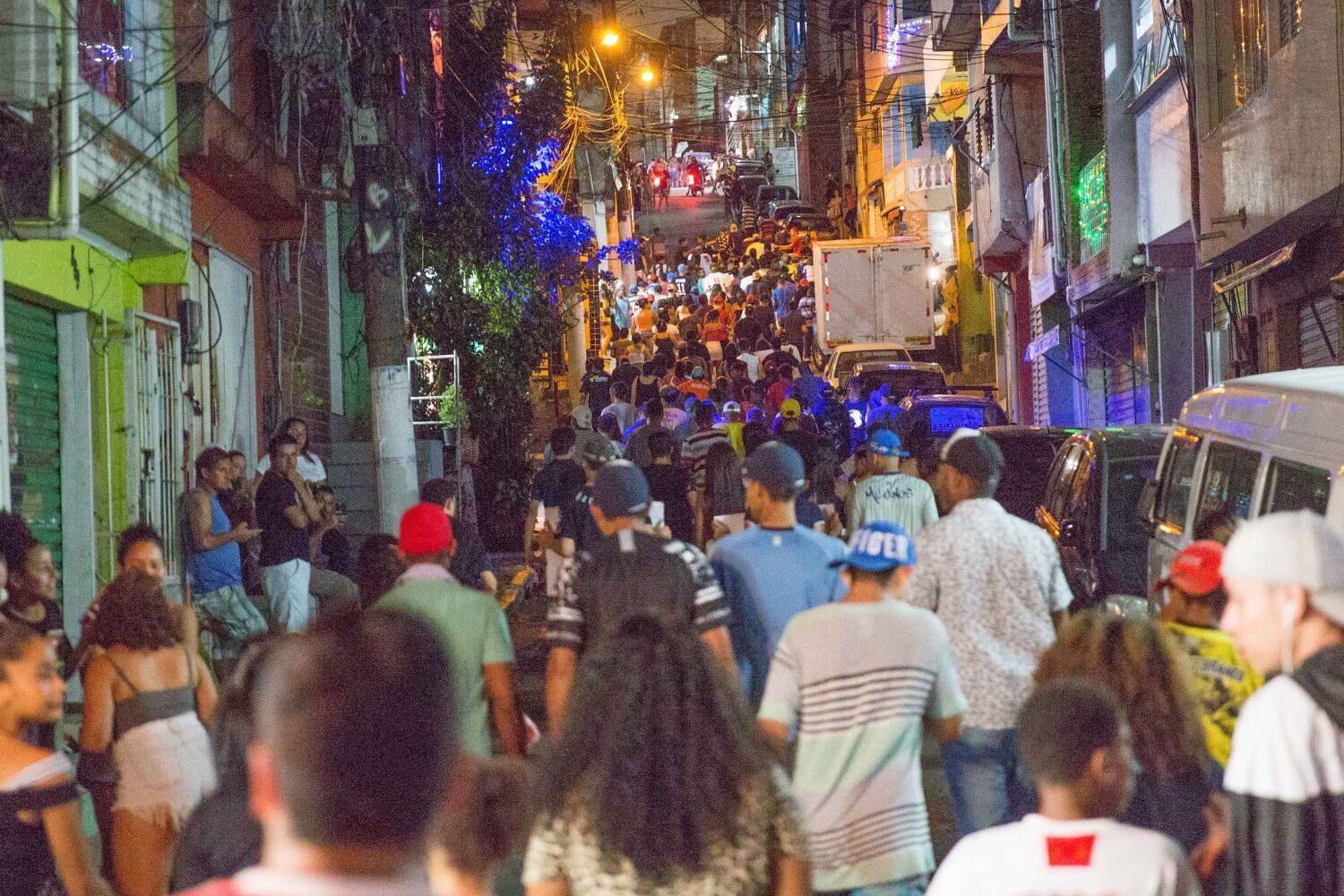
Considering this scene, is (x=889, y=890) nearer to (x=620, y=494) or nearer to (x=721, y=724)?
(x=721, y=724)

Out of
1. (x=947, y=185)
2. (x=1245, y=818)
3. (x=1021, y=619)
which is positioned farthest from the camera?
(x=947, y=185)

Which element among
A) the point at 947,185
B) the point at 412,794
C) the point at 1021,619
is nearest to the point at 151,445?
the point at 1021,619

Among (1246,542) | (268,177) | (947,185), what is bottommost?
(1246,542)

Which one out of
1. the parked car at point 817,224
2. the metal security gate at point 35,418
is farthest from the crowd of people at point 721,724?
the parked car at point 817,224

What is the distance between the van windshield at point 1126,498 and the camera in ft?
37.3

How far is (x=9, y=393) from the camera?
38.3 ft

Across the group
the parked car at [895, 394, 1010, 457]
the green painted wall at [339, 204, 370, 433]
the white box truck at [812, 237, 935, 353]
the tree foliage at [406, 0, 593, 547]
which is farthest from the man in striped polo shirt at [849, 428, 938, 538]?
the white box truck at [812, 237, 935, 353]

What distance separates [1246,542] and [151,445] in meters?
11.9

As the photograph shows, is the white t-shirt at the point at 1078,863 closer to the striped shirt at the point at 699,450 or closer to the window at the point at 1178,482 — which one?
the window at the point at 1178,482

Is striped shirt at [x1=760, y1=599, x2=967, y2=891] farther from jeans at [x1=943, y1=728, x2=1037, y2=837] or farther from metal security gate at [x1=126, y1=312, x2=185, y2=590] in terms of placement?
metal security gate at [x1=126, y1=312, x2=185, y2=590]

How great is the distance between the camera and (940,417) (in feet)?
66.6

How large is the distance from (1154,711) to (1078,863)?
1133mm

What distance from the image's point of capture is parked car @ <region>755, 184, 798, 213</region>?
2771 inches

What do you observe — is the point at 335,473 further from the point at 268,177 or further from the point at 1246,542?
the point at 1246,542
